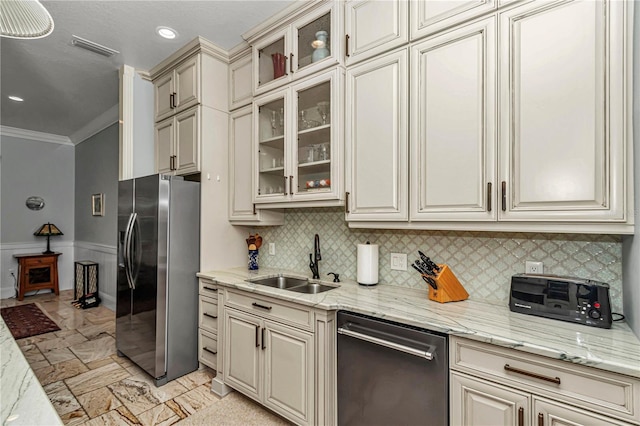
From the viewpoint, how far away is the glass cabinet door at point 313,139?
2.23 m

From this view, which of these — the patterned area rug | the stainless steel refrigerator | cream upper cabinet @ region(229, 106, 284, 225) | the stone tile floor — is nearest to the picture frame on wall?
the patterned area rug

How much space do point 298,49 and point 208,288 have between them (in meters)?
2.02

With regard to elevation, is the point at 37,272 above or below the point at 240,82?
below

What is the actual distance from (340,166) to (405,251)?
2.40 feet

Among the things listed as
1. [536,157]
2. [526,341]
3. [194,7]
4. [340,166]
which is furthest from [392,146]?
[194,7]

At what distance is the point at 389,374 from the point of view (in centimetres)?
160

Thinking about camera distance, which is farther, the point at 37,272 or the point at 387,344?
the point at 37,272

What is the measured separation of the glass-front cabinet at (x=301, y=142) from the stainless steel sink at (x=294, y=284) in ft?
2.14

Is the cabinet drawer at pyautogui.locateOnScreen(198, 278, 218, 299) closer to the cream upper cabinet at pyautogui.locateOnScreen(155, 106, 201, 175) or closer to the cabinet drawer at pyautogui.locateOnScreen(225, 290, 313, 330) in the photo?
the cabinet drawer at pyautogui.locateOnScreen(225, 290, 313, 330)

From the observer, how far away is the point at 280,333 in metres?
2.02

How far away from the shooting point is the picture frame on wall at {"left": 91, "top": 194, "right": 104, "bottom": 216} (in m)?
5.04

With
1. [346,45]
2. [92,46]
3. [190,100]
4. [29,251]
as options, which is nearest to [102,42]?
[92,46]

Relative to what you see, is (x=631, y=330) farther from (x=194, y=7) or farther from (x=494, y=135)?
(x=194, y=7)

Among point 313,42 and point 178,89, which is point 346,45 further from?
point 178,89
